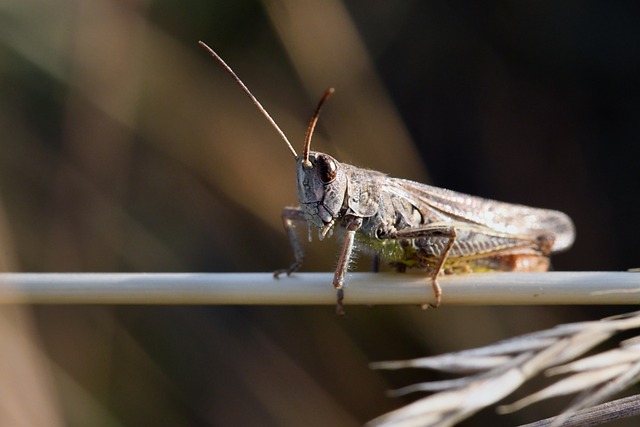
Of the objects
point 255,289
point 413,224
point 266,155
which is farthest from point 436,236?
point 266,155

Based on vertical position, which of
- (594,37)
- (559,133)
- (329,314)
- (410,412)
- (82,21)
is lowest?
(410,412)

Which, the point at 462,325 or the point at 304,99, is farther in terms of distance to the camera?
the point at 304,99

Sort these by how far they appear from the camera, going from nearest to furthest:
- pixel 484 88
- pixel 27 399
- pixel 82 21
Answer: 1. pixel 27 399
2. pixel 82 21
3. pixel 484 88

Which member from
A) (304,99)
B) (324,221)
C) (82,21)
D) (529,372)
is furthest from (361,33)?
(529,372)

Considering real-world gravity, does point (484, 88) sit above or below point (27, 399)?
above

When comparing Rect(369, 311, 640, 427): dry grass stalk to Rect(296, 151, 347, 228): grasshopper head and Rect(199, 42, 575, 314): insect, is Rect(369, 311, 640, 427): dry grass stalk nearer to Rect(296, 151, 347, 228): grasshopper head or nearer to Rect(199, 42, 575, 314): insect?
Rect(199, 42, 575, 314): insect

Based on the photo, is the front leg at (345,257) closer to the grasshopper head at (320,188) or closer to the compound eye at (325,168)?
the grasshopper head at (320,188)

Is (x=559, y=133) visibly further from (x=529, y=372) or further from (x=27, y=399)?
(x=27, y=399)
